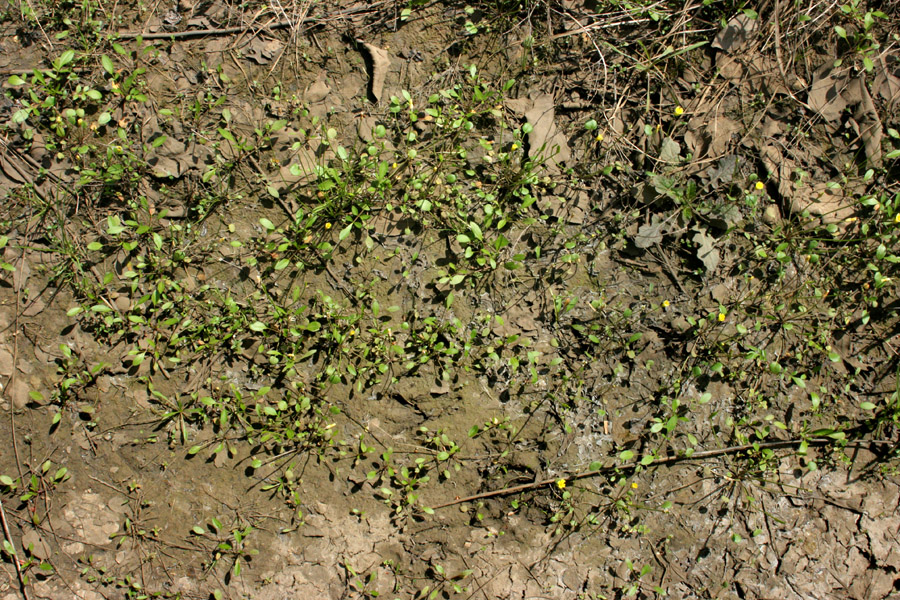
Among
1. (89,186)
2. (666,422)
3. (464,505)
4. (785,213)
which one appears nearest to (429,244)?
(464,505)

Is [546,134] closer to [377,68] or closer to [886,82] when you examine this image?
[377,68]

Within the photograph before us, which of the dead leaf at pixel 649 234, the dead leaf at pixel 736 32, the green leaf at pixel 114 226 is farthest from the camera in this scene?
the dead leaf at pixel 736 32

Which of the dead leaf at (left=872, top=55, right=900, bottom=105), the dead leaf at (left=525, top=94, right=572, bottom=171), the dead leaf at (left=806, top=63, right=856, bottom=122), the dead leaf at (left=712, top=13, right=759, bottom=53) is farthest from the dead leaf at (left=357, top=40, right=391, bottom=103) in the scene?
the dead leaf at (left=872, top=55, right=900, bottom=105)

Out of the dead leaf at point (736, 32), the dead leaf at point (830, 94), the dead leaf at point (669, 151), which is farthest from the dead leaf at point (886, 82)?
the dead leaf at point (669, 151)

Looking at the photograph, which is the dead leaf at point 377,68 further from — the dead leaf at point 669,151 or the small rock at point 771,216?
the small rock at point 771,216

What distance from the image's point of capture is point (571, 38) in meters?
3.09

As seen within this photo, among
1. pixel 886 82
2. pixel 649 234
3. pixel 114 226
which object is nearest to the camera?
pixel 114 226

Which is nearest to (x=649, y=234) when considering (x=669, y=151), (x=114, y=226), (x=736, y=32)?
(x=669, y=151)

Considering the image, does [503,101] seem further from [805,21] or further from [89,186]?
[89,186]

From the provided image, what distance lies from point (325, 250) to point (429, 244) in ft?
1.82

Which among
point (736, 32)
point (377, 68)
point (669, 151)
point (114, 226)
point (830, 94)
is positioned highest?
point (736, 32)

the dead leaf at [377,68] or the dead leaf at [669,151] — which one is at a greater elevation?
the dead leaf at [377,68]

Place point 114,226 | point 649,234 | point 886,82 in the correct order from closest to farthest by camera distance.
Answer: point 114,226
point 649,234
point 886,82

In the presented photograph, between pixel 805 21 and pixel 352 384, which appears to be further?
pixel 805 21
